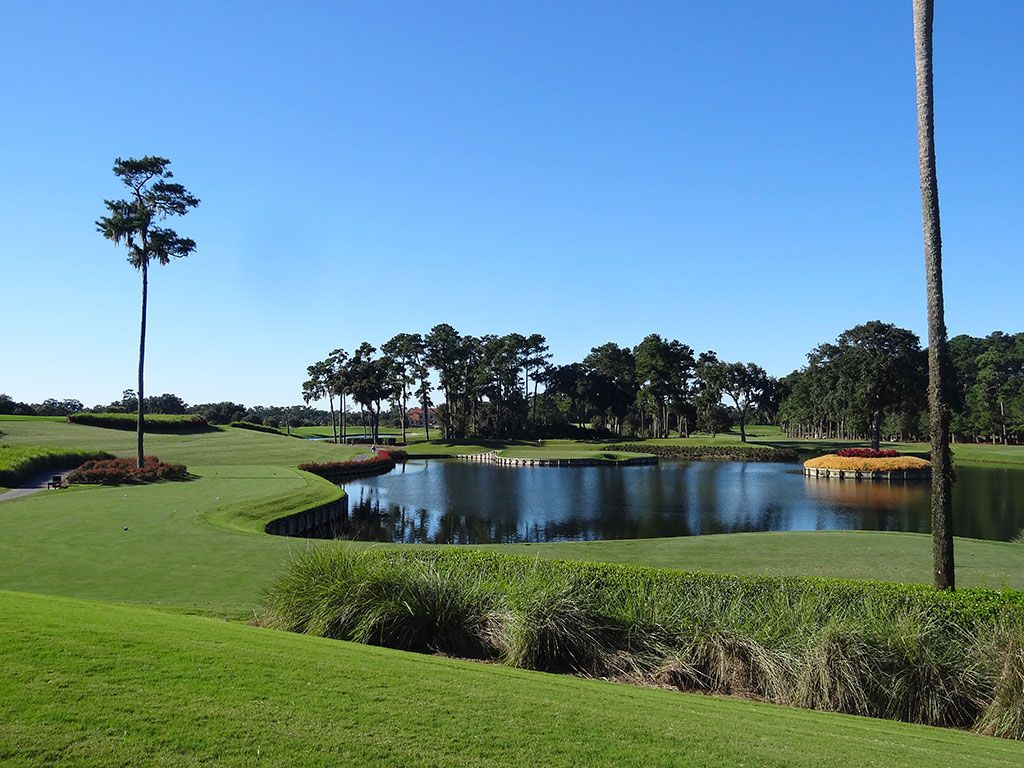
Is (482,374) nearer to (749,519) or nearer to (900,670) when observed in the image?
(749,519)

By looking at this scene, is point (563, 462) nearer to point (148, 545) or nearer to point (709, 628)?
point (148, 545)

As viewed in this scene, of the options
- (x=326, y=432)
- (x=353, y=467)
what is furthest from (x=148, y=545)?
(x=326, y=432)

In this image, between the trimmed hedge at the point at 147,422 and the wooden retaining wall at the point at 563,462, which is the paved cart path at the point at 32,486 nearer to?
the trimmed hedge at the point at 147,422

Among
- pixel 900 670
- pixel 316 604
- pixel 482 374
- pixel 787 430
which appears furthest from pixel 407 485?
pixel 787 430

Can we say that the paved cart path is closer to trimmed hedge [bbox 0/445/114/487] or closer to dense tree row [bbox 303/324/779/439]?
trimmed hedge [bbox 0/445/114/487]

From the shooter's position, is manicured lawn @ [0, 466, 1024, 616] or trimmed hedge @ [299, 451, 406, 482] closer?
manicured lawn @ [0, 466, 1024, 616]

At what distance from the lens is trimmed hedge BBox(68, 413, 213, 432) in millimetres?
65125

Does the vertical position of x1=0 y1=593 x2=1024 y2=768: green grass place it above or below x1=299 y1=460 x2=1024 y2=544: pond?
above

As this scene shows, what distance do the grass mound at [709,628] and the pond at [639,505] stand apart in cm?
1560

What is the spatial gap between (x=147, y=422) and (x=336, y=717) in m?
70.7

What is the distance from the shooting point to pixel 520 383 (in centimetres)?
10344

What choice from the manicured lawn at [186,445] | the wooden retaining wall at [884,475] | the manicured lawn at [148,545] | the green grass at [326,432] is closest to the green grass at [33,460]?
the manicured lawn at [148,545]

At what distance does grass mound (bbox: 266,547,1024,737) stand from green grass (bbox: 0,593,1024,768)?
1.02m

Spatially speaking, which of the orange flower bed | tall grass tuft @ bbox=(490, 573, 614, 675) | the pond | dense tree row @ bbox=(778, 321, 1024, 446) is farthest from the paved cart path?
dense tree row @ bbox=(778, 321, 1024, 446)
